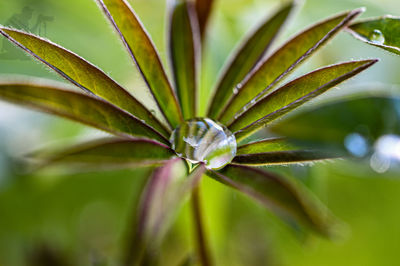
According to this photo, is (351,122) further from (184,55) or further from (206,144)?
(206,144)

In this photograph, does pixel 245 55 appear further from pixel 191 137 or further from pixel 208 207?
pixel 208 207

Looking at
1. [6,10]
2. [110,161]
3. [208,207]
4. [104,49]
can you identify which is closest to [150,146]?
[110,161]

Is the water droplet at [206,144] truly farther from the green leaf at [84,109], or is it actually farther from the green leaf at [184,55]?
the green leaf at [184,55]

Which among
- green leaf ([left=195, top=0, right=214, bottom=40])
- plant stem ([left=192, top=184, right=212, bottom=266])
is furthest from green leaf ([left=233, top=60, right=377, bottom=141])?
green leaf ([left=195, top=0, right=214, bottom=40])

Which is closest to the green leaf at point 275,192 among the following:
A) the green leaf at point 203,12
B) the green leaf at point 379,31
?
the green leaf at point 379,31

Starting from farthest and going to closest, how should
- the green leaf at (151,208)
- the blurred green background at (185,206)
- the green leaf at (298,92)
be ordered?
the blurred green background at (185,206) < the green leaf at (151,208) < the green leaf at (298,92)

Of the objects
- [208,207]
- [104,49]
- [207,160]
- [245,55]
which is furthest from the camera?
[104,49]

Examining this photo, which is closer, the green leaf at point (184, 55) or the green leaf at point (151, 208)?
the green leaf at point (184, 55)
